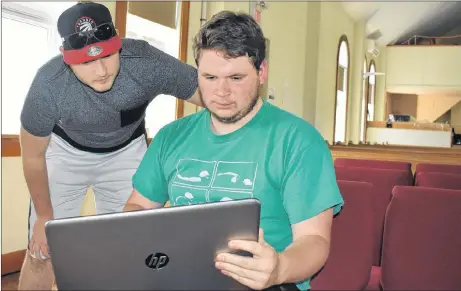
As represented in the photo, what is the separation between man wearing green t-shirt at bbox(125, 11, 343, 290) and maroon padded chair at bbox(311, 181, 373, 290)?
49 centimetres

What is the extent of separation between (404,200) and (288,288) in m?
0.63

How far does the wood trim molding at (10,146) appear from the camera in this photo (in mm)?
2738

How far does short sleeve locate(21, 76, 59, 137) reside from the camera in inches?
64.5

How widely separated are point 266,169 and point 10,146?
204 centimetres

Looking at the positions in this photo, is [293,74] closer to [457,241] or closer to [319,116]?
[319,116]

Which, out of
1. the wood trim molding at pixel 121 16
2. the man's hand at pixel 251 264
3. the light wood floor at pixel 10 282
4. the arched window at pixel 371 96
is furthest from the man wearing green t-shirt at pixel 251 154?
the arched window at pixel 371 96

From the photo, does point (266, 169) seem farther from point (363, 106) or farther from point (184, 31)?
point (363, 106)

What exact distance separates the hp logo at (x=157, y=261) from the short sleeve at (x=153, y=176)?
1.59 feet

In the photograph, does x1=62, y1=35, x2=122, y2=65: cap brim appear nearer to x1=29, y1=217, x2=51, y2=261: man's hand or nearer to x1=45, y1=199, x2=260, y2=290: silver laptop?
x1=29, y1=217, x2=51, y2=261: man's hand

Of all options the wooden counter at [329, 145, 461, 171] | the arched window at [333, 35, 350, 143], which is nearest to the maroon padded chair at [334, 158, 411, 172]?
the wooden counter at [329, 145, 461, 171]

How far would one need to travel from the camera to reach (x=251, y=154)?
3.68ft

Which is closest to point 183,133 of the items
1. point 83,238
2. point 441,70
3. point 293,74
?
point 83,238

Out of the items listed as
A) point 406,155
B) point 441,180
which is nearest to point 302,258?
point 441,180

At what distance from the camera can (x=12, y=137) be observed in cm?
277
